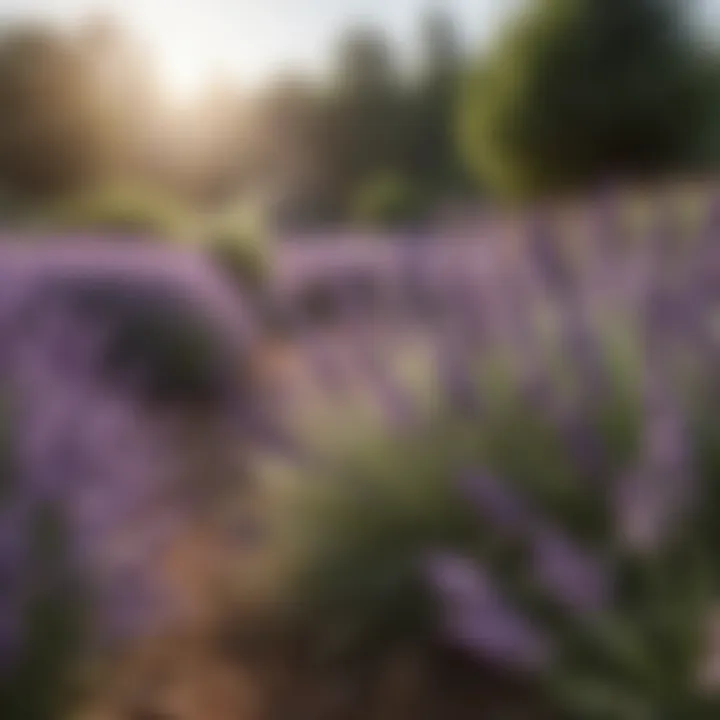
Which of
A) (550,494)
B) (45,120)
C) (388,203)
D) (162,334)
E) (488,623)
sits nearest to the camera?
(488,623)

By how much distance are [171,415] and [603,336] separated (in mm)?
895

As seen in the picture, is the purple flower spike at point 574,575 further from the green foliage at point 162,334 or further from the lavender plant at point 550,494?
the green foliage at point 162,334

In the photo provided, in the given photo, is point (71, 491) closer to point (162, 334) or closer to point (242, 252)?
point (162, 334)

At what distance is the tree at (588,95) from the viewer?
3.32 metres

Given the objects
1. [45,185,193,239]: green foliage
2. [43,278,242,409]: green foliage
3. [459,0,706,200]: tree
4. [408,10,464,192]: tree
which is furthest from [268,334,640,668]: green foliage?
[408,10,464,192]: tree

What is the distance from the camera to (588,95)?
3.33m

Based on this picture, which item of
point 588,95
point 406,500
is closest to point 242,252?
point 588,95

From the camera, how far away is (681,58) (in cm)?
340

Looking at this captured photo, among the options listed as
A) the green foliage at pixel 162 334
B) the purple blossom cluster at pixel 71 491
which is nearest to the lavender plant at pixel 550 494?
the purple blossom cluster at pixel 71 491

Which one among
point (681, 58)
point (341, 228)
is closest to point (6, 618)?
point (341, 228)

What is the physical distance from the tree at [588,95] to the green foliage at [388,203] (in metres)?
0.28

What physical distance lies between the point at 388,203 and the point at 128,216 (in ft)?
2.38

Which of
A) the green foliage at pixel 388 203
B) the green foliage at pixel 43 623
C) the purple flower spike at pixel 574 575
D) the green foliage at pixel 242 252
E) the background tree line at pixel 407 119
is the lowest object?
the green foliage at pixel 43 623

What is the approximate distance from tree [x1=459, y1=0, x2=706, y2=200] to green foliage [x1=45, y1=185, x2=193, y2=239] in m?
0.90
